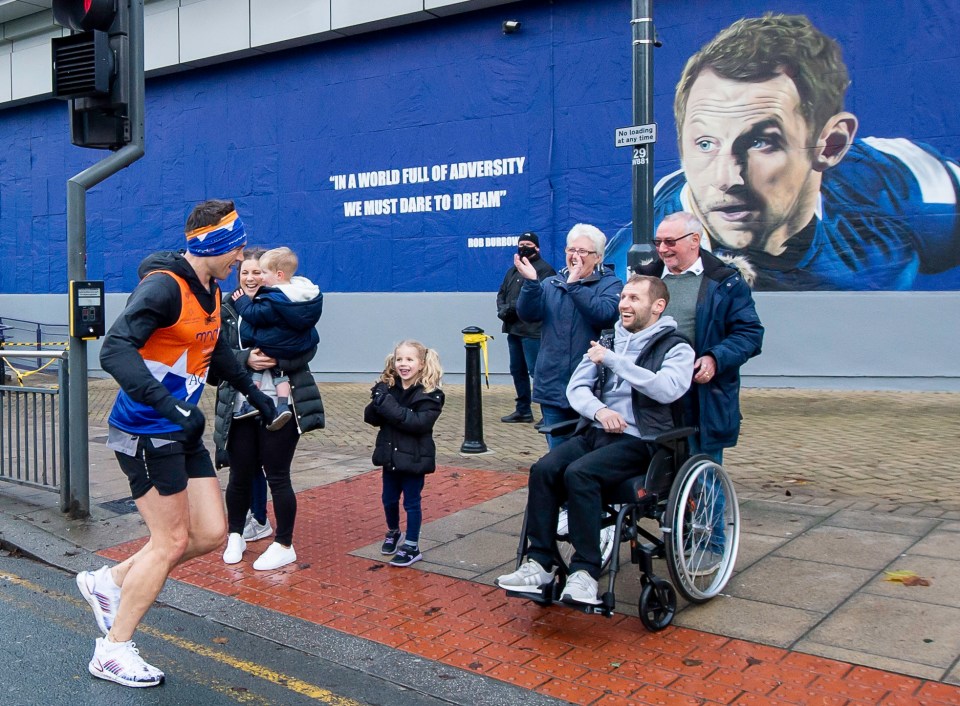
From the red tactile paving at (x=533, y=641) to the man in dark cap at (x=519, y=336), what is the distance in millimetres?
4141

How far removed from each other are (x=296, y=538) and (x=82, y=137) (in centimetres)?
317

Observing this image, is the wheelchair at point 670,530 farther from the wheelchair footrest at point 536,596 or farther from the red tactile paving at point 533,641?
the red tactile paving at point 533,641

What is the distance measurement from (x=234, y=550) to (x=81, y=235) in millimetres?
2598

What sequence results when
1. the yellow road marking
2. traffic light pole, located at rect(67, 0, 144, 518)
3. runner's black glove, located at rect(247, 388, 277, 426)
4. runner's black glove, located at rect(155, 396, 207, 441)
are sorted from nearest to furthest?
runner's black glove, located at rect(155, 396, 207, 441) → the yellow road marking → runner's black glove, located at rect(247, 388, 277, 426) → traffic light pole, located at rect(67, 0, 144, 518)

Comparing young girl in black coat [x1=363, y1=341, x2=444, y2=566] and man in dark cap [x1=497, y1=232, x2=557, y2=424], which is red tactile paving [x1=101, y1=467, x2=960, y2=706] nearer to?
young girl in black coat [x1=363, y1=341, x2=444, y2=566]

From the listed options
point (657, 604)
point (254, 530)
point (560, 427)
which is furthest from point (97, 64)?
point (657, 604)

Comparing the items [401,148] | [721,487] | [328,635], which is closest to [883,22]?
[401,148]

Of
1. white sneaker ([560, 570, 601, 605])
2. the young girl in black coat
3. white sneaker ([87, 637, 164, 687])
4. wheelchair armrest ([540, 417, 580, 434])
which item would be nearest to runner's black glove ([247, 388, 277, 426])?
the young girl in black coat

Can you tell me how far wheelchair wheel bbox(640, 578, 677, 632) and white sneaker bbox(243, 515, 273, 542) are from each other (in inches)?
108

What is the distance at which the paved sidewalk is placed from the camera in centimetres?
407

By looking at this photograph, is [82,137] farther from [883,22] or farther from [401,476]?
[883,22]

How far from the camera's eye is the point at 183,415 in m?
3.90

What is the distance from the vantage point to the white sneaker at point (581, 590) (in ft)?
14.3

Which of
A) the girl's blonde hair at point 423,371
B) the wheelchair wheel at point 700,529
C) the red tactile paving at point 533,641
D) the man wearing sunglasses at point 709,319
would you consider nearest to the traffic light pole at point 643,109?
the man wearing sunglasses at point 709,319
